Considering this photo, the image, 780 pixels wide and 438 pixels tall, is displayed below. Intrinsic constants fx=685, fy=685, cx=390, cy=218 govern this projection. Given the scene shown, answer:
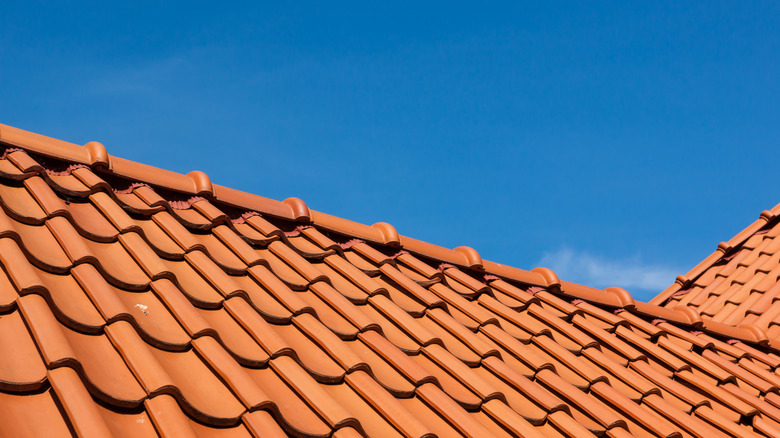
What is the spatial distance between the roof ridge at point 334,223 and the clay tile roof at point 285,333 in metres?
0.02

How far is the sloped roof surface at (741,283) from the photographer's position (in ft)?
23.7

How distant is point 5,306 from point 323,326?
127cm

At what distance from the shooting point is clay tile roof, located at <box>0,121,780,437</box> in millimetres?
2295

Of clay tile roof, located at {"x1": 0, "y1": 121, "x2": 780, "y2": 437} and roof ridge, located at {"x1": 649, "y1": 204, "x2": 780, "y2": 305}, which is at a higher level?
roof ridge, located at {"x1": 649, "y1": 204, "x2": 780, "y2": 305}

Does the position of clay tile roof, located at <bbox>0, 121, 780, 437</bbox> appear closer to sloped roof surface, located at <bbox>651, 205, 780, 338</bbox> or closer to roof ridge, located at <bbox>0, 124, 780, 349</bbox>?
roof ridge, located at <bbox>0, 124, 780, 349</bbox>

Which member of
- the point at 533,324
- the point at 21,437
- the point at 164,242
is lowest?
the point at 21,437

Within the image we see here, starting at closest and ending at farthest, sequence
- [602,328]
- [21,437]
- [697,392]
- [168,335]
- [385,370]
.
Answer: [21,437] → [168,335] → [385,370] → [697,392] → [602,328]

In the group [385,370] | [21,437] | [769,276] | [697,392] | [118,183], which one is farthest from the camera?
[769,276]

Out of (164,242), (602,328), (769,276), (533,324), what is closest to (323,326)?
(164,242)

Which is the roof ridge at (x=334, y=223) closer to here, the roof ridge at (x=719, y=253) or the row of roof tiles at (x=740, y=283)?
the row of roof tiles at (x=740, y=283)

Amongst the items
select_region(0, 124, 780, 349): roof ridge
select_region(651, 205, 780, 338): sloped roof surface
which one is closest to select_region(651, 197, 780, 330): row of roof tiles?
select_region(651, 205, 780, 338): sloped roof surface

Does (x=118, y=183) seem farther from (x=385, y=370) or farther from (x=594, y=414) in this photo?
(x=594, y=414)

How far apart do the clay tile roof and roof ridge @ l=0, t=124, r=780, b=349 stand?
0.6 inches

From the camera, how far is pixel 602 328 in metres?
4.77
